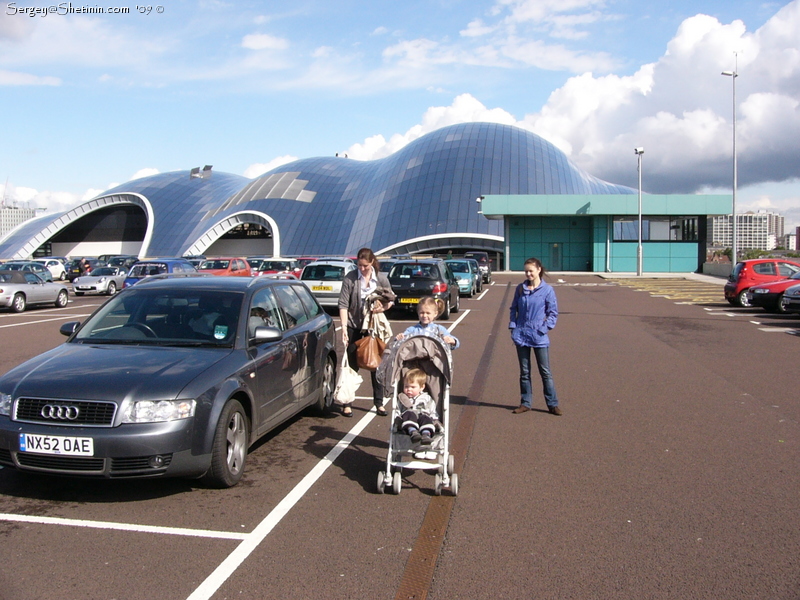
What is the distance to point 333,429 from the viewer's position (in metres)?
7.13

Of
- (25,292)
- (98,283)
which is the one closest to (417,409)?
(25,292)

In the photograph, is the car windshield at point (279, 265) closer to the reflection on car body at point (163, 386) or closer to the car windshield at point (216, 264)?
the car windshield at point (216, 264)

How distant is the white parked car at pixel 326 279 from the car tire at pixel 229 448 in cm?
1422

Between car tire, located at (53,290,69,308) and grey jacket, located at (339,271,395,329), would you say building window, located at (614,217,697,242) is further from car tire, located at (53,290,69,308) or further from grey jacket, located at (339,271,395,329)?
grey jacket, located at (339,271,395,329)

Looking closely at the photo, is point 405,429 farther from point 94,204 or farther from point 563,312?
point 94,204

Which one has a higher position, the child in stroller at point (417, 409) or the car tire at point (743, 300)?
the child in stroller at point (417, 409)

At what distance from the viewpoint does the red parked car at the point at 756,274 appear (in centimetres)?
2202

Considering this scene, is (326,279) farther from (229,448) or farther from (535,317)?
(229,448)

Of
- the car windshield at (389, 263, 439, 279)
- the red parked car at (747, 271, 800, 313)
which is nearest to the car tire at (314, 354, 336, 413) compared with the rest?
the car windshield at (389, 263, 439, 279)

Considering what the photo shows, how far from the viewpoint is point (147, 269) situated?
28.6m

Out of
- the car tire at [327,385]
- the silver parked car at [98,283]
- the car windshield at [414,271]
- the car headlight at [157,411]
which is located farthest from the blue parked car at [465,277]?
the car headlight at [157,411]

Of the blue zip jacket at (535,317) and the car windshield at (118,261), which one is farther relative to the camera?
the car windshield at (118,261)

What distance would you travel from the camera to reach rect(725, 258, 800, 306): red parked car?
22.0m

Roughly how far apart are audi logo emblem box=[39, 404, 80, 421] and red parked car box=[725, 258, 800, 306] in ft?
69.9
